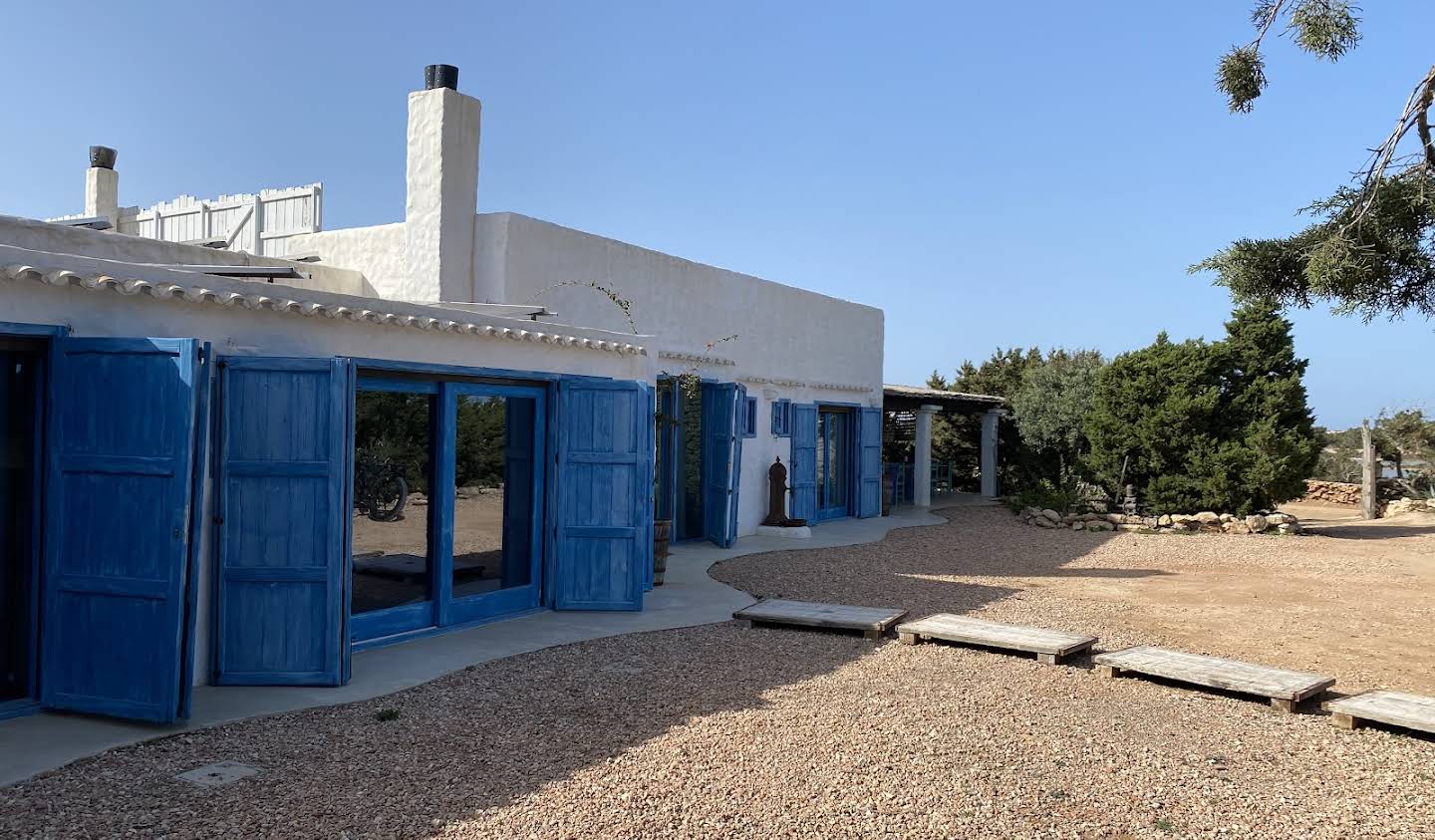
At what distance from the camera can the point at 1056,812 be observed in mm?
4016

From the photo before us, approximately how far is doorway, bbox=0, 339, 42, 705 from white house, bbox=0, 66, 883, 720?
12mm

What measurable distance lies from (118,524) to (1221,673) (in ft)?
19.9

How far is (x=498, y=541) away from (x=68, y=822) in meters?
4.02

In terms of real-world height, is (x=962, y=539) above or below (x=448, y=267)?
below

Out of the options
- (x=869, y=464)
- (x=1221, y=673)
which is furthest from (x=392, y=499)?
(x=869, y=464)

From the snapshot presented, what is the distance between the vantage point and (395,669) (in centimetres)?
608

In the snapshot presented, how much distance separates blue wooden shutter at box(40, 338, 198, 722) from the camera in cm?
486

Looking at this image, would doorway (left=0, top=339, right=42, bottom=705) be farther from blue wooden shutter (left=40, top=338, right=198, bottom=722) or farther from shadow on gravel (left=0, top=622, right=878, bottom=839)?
shadow on gravel (left=0, top=622, right=878, bottom=839)

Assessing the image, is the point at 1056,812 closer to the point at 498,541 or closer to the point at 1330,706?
the point at 1330,706

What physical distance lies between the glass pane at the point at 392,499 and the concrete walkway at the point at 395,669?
0.39 meters

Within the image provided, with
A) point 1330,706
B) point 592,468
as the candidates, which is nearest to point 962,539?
point 592,468

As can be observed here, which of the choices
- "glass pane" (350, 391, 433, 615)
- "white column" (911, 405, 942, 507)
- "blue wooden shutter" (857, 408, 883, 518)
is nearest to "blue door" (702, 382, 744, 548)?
"blue wooden shutter" (857, 408, 883, 518)

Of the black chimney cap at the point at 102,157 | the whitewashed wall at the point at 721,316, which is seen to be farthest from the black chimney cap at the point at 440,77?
the black chimney cap at the point at 102,157

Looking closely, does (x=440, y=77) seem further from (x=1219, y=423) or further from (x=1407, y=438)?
(x=1407, y=438)
